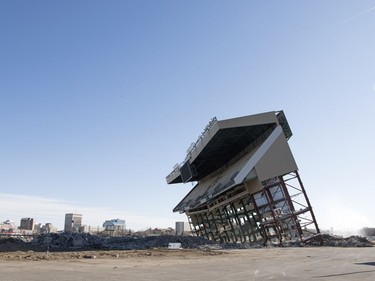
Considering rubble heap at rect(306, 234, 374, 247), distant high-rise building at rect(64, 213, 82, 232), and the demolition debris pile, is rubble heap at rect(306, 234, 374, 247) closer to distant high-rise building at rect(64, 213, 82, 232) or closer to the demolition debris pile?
the demolition debris pile

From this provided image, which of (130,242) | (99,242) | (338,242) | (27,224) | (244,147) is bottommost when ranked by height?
(338,242)

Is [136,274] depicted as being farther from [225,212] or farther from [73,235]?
[225,212]

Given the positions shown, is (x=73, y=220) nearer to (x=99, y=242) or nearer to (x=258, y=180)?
(x=99, y=242)

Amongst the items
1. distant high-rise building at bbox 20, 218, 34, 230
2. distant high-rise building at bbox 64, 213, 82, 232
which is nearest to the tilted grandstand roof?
distant high-rise building at bbox 64, 213, 82, 232

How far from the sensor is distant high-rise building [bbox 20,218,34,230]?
16927 centimetres

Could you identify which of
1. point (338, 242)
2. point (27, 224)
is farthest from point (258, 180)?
point (27, 224)

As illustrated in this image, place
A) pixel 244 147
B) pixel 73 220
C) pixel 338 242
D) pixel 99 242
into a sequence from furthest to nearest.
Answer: pixel 73 220
pixel 244 147
pixel 338 242
pixel 99 242

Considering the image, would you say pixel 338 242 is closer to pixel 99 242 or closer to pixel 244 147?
pixel 244 147

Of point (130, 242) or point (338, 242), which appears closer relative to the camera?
point (130, 242)

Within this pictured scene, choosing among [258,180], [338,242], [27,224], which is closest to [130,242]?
[258,180]

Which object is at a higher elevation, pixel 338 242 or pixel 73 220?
pixel 73 220

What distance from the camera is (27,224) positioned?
172 m

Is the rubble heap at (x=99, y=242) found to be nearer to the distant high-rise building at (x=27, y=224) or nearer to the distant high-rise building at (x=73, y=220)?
the distant high-rise building at (x=73, y=220)

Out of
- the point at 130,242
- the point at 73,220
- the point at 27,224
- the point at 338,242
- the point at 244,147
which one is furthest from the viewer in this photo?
the point at 27,224
